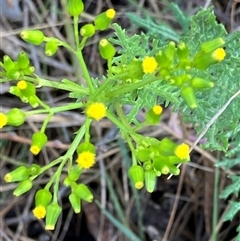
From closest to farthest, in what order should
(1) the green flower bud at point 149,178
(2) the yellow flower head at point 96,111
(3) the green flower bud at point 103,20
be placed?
(2) the yellow flower head at point 96,111
(1) the green flower bud at point 149,178
(3) the green flower bud at point 103,20

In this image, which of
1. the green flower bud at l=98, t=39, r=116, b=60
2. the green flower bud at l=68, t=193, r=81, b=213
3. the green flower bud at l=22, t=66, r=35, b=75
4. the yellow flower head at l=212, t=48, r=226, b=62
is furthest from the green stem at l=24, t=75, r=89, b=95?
the yellow flower head at l=212, t=48, r=226, b=62

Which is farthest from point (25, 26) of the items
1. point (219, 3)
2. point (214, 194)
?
point (214, 194)

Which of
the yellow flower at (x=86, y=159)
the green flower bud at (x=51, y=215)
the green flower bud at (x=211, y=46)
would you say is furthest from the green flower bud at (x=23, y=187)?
the green flower bud at (x=211, y=46)

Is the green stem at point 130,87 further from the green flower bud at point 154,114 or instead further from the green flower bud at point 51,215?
the green flower bud at point 51,215

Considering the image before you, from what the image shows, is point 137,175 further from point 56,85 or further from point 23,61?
point 23,61

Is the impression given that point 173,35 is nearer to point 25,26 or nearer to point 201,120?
point 201,120

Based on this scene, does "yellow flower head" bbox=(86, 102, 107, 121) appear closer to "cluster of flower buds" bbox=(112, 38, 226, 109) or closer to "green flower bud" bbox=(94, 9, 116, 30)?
"cluster of flower buds" bbox=(112, 38, 226, 109)
